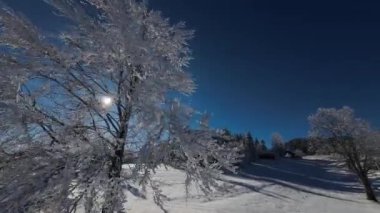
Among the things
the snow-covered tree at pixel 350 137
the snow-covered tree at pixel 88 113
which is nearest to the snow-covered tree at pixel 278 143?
the snow-covered tree at pixel 350 137

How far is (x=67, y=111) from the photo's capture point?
5.59 m

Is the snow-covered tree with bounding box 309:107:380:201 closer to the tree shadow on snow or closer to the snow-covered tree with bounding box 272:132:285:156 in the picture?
the tree shadow on snow

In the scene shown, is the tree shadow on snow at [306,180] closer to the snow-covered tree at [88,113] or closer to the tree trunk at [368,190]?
the tree trunk at [368,190]

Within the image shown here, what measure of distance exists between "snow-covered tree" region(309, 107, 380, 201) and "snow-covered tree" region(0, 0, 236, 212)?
24.1 metres

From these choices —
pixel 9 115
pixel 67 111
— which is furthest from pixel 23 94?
pixel 67 111

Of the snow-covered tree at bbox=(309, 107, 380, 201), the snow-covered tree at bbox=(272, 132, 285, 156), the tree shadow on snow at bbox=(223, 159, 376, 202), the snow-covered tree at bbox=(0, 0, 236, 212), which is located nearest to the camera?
the snow-covered tree at bbox=(0, 0, 236, 212)

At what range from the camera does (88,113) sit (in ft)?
18.6

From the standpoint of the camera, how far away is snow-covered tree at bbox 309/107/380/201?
2527 cm

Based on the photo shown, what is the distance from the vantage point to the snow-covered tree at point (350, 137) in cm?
2527

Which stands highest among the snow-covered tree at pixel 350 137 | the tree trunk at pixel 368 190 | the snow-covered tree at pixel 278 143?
the snow-covered tree at pixel 278 143

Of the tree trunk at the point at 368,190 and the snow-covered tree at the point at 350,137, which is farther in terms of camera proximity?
the snow-covered tree at the point at 350,137

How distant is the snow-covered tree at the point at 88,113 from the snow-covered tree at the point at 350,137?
79.2 feet

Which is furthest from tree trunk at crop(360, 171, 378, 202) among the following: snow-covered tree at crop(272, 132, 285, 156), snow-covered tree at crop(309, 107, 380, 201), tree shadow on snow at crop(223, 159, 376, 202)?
snow-covered tree at crop(272, 132, 285, 156)

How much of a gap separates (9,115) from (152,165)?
226 cm
